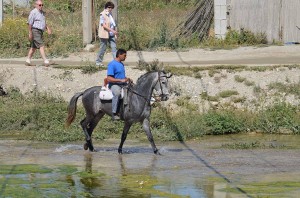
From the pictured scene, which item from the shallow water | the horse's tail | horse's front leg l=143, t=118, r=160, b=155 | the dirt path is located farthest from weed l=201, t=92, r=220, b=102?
horse's front leg l=143, t=118, r=160, b=155

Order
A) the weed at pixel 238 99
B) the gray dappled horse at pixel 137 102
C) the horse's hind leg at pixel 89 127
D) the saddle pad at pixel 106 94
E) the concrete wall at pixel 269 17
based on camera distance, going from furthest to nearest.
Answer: the concrete wall at pixel 269 17 → the weed at pixel 238 99 → the horse's hind leg at pixel 89 127 → the saddle pad at pixel 106 94 → the gray dappled horse at pixel 137 102

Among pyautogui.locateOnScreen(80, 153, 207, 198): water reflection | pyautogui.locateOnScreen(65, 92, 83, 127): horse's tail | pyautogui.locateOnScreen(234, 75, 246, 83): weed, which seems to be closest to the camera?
pyautogui.locateOnScreen(80, 153, 207, 198): water reflection

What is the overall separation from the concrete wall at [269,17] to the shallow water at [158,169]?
9.26 m

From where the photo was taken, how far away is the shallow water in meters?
13.5

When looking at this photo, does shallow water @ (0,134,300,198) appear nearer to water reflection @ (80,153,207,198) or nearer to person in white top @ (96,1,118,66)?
water reflection @ (80,153,207,198)

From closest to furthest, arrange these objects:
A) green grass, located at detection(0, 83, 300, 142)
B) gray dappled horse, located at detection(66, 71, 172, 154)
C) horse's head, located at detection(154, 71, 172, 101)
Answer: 1. horse's head, located at detection(154, 71, 172, 101)
2. gray dappled horse, located at detection(66, 71, 172, 154)
3. green grass, located at detection(0, 83, 300, 142)

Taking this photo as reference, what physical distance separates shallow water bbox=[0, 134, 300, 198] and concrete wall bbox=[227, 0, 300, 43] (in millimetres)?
9261

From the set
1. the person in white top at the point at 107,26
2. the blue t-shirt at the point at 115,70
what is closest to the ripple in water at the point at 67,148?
the blue t-shirt at the point at 115,70

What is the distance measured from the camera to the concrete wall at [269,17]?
28547mm

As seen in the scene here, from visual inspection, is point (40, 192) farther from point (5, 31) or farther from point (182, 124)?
point (5, 31)

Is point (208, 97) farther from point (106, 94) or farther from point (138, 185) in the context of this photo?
point (138, 185)

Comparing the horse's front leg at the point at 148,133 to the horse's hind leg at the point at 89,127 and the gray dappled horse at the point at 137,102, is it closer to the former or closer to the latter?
the gray dappled horse at the point at 137,102

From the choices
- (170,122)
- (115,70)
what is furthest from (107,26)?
(115,70)

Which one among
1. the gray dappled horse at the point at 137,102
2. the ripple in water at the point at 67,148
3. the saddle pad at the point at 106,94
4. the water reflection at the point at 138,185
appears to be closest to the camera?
the water reflection at the point at 138,185
